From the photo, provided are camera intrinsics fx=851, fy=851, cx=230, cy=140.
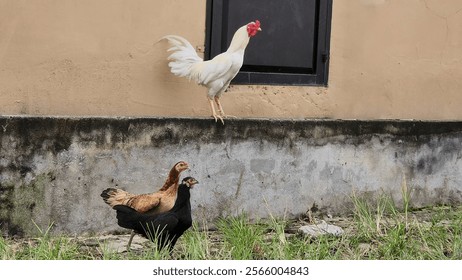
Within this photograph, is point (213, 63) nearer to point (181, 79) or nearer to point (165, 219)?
point (181, 79)

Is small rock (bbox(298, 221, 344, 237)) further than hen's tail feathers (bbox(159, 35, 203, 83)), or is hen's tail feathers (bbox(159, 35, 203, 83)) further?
hen's tail feathers (bbox(159, 35, 203, 83))

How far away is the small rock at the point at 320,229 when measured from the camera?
5909mm

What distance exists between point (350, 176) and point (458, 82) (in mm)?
1549

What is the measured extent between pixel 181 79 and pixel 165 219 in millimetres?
2221

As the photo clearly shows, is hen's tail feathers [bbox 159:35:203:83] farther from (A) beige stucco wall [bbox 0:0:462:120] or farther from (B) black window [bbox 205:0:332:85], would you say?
(B) black window [bbox 205:0:332:85]

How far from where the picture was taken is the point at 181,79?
6.35 meters

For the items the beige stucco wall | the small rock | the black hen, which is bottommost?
the small rock

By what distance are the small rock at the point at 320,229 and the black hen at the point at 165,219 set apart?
1649 millimetres

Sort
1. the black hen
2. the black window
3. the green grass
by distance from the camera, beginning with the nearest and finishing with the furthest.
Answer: the black hen → the green grass → the black window

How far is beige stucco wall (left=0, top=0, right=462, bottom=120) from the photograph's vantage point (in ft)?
19.2

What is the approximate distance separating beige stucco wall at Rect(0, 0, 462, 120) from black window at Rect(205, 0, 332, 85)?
3.4 inches

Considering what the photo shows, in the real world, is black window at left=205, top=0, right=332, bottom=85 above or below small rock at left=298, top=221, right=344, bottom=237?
above

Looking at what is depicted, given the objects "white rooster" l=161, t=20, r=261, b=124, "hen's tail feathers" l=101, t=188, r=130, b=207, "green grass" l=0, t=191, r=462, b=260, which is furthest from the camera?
"white rooster" l=161, t=20, r=261, b=124

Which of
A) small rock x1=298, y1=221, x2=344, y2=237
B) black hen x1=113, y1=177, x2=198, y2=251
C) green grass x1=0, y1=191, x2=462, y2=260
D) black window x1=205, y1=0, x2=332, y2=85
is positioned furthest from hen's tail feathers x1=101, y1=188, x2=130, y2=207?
black window x1=205, y1=0, x2=332, y2=85
